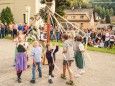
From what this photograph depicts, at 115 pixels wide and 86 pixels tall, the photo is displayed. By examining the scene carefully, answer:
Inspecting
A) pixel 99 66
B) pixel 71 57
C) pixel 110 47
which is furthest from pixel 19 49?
pixel 110 47

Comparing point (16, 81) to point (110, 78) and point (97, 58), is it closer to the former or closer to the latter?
point (110, 78)

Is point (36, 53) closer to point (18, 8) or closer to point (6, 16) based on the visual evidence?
point (6, 16)

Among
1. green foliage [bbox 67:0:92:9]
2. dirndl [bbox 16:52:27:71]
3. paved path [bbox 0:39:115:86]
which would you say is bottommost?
paved path [bbox 0:39:115:86]

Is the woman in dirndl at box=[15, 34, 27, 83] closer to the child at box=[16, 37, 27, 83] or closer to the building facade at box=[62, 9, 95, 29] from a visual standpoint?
the child at box=[16, 37, 27, 83]

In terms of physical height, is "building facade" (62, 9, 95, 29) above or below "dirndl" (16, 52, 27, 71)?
above

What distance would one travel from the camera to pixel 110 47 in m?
24.0

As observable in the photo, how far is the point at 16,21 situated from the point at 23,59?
960 inches

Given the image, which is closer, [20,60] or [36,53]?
[20,60]

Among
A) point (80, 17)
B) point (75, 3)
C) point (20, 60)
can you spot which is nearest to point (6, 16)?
point (20, 60)

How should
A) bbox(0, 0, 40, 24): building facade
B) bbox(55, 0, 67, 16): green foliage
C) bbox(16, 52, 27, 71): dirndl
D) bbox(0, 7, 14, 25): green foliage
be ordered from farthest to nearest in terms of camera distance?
bbox(55, 0, 67, 16): green foliage
bbox(0, 0, 40, 24): building facade
bbox(0, 7, 14, 25): green foliage
bbox(16, 52, 27, 71): dirndl

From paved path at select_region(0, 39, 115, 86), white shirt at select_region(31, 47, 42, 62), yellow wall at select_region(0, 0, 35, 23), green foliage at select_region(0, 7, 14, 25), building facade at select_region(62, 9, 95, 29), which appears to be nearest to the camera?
paved path at select_region(0, 39, 115, 86)

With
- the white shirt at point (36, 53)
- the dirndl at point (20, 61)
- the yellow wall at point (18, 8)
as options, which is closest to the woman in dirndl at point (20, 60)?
the dirndl at point (20, 61)

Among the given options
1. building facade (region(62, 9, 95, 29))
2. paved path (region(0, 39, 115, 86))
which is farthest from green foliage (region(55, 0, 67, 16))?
building facade (region(62, 9, 95, 29))

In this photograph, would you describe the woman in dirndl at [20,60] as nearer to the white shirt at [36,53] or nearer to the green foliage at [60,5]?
the white shirt at [36,53]
